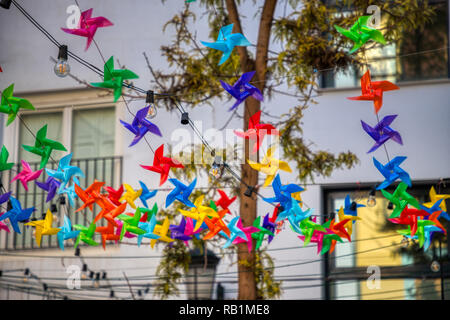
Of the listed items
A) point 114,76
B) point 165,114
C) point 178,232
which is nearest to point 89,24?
point 114,76

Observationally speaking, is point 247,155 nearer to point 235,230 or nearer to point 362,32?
point 235,230

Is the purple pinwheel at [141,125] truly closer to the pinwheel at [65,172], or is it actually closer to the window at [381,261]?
the pinwheel at [65,172]

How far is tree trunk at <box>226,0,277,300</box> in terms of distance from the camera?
275cm

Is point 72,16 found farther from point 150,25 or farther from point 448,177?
point 448,177

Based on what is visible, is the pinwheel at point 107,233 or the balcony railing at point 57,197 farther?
the balcony railing at point 57,197

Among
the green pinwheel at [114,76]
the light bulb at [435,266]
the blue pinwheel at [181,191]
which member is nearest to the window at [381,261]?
the light bulb at [435,266]

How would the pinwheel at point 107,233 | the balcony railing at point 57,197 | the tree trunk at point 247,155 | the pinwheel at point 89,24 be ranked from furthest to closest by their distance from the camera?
the balcony railing at point 57,197 → the tree trunk at point 247,155 → the pinwheel at point 107,233 → the pinwheel at point 89,24

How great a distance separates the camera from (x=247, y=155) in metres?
2.87

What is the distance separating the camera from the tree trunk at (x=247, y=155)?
275 centimetres

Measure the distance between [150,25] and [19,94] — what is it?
76 cm

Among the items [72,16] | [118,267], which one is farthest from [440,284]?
[72,16]

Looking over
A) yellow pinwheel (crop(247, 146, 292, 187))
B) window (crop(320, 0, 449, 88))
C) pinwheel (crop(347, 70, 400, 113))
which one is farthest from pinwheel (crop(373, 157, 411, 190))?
window (crop(320, 0, 449, 88))

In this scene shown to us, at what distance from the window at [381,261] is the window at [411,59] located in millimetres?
505

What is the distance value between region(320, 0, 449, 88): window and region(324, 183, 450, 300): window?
1.66ft
